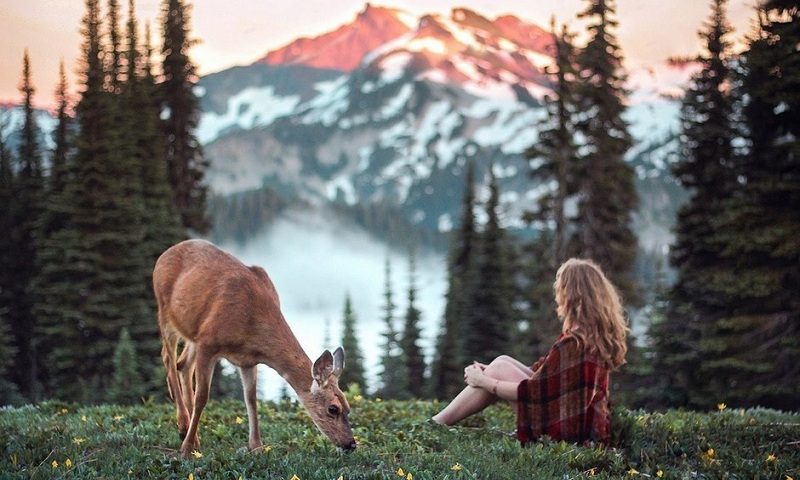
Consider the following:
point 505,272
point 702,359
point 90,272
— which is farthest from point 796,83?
point 90,272

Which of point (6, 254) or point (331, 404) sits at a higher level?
point (6, 254)

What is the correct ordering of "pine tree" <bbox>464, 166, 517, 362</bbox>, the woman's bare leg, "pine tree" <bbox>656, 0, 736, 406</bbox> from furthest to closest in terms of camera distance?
"pine tree" <bbox>464, 166, 517, 362</bbox>
"pine tree" <bbox>656, 0, 736, 406</bbox>
the woman's bare leg

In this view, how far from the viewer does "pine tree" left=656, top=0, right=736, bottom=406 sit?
84.4 ft

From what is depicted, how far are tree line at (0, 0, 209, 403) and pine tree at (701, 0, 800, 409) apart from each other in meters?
23.9

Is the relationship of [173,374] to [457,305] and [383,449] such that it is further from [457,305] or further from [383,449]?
[457,305]

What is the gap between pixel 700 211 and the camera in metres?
27.7

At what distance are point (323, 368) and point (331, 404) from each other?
0.36 m

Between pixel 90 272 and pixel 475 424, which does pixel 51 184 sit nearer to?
pixel 90 272

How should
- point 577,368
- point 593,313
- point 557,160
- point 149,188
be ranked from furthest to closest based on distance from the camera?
point 149,188 → point 557,160 → point 577,368 → point 593,313

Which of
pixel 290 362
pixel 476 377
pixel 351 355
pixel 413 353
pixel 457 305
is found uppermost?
pixel 290 362

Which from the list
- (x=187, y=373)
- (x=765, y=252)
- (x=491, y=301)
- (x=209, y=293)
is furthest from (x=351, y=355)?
(x=209, y=293)

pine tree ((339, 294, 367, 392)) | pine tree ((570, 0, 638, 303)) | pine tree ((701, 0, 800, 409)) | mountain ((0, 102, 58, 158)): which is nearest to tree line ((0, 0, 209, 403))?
mountain ((0, 102, 58, 158))

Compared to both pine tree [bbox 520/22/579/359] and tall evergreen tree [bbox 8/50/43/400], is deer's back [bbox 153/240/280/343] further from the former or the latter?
tall evergreen tree [bbox 8/50/43/400]

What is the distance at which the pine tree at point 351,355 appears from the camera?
56.0 metres
